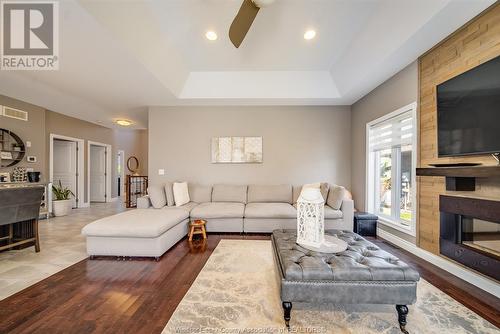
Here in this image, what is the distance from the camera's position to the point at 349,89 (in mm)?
3803

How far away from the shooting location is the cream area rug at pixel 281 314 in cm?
154

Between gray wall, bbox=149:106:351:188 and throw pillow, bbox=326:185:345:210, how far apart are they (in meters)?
0.95

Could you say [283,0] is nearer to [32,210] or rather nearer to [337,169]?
[337,169]

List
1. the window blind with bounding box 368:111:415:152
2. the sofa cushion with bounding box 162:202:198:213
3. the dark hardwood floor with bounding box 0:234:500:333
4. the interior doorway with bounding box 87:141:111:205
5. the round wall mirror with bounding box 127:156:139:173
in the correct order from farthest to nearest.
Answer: the round wall mirror with bounding box 127:156:139:173 < the interior doorway with bounding box 87:141:111:205 < the sofa cushion with bounding box 162:202:198:213 < the window blind with bounding box 368:111:415:152 < the dark hardwood floor with bounding box 0:234:500:333

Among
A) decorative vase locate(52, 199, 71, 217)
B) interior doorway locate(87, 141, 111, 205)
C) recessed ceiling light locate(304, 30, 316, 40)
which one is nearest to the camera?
recessed ceiling light locate(304, 30, 316, 40)

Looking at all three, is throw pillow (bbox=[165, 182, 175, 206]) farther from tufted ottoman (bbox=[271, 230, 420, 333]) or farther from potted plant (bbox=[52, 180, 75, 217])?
potted plant (bbox=[52, 180, 75, 217])

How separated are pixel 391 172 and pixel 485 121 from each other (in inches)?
68.0

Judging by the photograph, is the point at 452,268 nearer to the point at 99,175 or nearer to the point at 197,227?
the point at 197,227

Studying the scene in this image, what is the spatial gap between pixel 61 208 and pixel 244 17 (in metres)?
6.37

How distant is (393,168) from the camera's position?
11.4 feet

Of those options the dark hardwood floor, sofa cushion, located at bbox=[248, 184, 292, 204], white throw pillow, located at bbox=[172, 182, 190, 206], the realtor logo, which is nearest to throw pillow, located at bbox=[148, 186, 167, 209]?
white throw pillow, located at bbox=[172, 182, 190, 206]

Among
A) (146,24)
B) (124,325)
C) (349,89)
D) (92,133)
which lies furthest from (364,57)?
(92,133)

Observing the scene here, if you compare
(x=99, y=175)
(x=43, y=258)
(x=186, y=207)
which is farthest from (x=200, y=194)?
(x=99, y=175)

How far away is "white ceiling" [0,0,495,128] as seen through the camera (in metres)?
2.23
